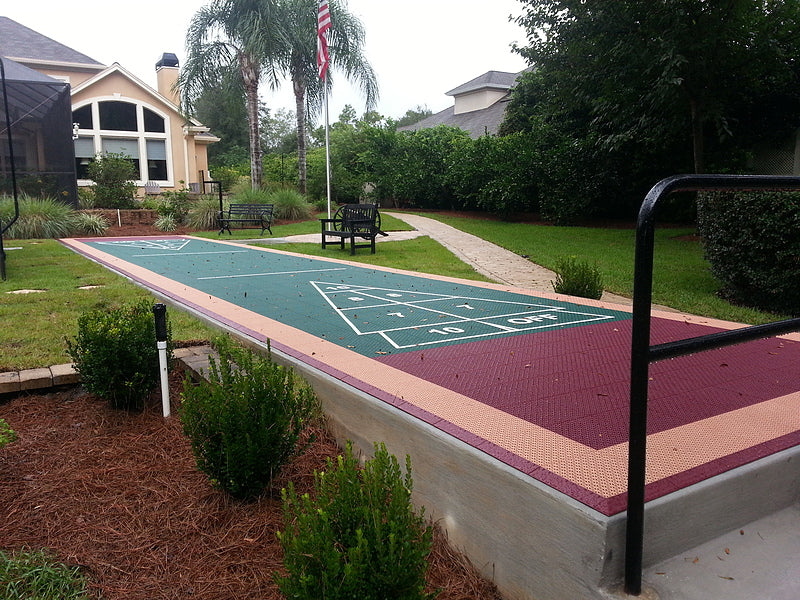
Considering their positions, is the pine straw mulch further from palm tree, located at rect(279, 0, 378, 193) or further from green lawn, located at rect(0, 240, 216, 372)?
palm tree, located at rect(279, 0, 378, 193)

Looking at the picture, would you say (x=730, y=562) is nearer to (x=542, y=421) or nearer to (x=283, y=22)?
(x=542, y=421)

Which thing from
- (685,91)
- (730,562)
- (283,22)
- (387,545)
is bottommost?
(730,562)

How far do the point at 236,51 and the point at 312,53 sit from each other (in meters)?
3.00

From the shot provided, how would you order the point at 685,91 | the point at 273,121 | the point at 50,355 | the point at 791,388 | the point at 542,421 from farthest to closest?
the point at 273,121 → the point at 685,91 → the point at 50,355 → the point at 791,388 → the point at 542,421

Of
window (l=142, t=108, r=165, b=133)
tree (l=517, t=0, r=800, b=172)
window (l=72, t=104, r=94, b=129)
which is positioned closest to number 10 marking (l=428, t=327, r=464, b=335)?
tree (l=517, t=0, r=800, b=172)

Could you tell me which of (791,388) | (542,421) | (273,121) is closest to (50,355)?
(542,421)

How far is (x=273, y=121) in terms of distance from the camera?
64375mm

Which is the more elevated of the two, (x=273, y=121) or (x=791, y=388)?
(x=273, y=121)

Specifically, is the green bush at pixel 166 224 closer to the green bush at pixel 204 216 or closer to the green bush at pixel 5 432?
the green bush at pixel 204 216

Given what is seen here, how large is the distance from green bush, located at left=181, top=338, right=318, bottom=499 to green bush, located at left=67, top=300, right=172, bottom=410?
3.22ft

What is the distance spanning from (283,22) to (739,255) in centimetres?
2088

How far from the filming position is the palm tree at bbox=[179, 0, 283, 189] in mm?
22359

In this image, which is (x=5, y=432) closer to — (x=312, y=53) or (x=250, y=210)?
(x=250, y=210)

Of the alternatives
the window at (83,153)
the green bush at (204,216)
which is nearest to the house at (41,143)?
the green bush at (204,216)
